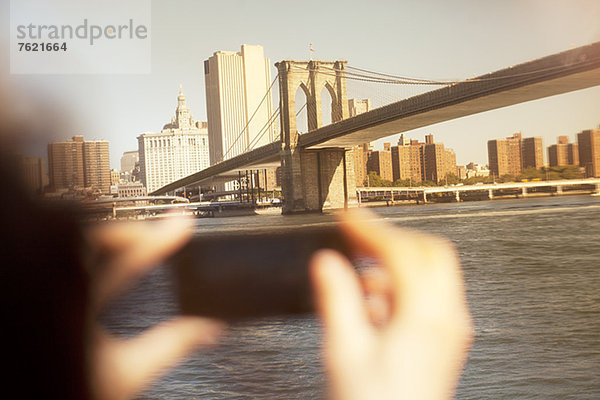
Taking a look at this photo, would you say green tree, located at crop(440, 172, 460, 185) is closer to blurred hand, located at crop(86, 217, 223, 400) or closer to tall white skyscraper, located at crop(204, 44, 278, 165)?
tall white skyscraper, located at crop(204, 44, 278, 165)

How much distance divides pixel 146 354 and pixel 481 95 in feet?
79.8

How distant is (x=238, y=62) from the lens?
160 metres

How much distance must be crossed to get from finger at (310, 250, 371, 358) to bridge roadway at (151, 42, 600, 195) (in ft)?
38.8

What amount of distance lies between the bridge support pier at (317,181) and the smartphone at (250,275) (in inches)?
863

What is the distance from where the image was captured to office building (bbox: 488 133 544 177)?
59659 millimetres

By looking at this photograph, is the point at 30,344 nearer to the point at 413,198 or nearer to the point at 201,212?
the point at 201,212

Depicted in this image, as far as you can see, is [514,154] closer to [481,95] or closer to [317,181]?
[317,181]

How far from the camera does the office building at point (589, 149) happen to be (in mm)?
30788

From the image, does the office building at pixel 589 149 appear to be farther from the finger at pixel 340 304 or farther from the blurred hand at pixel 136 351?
the blurred hand at pixel 136 351

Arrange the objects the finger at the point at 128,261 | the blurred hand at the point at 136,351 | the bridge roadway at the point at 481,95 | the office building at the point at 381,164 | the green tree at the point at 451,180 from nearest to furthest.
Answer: the blurred hand at the point at 136,351, the finger at the point at 128,261, the bridge roadway at the point at 481,95, the green tree at the point at 451,180, the office building at the point at 381,164

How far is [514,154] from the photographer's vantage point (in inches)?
2719

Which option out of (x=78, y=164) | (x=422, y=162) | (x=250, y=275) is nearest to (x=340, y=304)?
(x=78, y=164)

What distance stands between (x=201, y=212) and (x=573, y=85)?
5944 cm

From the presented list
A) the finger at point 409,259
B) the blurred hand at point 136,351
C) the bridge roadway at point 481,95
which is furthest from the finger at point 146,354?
the bridge roadway at point 481,95
